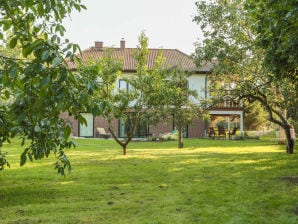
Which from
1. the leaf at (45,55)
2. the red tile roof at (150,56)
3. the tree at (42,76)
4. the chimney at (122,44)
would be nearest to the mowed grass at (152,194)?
the tree at (42,76)

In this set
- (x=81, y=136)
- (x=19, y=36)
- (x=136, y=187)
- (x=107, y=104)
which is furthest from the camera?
(x=81, y=136)

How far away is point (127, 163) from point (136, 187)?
16.4ft

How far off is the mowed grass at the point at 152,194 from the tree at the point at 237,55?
4.58 metres

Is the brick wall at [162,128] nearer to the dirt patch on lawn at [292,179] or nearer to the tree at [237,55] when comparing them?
the tree at [237,55]

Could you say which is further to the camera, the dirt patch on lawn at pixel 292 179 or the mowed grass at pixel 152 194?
the dirt patch on lawn at pixel 292 179

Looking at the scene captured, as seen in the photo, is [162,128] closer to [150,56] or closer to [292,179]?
[150,56]

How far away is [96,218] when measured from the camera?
21.6 ft

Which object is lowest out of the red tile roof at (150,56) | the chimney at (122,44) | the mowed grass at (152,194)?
the mowed grass at (152,194)

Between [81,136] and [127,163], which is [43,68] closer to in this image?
[127,163]

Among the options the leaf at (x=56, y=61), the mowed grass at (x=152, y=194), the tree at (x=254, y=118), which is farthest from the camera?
the tree at (x=254, y=118)

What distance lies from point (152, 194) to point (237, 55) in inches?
433

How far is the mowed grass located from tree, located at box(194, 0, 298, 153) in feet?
15.0

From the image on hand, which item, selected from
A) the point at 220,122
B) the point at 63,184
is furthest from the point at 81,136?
the point at 63,184

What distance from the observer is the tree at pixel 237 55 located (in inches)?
683
